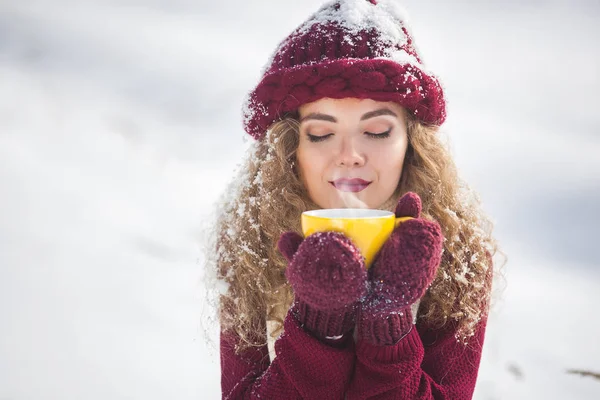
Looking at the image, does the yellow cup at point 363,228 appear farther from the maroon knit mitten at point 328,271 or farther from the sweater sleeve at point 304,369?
the sweater sleeve at point 304,369

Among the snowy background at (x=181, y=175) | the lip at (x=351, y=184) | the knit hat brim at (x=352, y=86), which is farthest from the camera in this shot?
the snowy background at (x=181, y=175)

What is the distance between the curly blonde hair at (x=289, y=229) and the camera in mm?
1518

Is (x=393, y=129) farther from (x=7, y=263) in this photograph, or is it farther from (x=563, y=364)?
(x=7, y=263)

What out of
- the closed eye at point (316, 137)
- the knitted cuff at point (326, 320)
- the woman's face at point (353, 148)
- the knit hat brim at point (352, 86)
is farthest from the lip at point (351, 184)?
the knitted cuff at point (326, 320)

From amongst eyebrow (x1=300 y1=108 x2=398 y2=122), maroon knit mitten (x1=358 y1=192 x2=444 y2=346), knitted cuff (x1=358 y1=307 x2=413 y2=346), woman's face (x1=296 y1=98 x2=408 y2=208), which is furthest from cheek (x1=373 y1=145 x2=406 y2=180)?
knitted cuff (x1=358 y1=307 x2=413 y2=346)

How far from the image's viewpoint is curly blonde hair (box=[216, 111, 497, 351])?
4.98ft

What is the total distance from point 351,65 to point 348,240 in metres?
0.57

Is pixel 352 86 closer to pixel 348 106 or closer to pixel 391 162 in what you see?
pixel 348 106

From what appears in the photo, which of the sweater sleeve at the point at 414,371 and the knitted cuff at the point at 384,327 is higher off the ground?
the knitted cuff at the point at 384,327

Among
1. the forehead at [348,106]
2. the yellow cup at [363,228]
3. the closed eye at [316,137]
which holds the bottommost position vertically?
the yellow cup at [363,228]

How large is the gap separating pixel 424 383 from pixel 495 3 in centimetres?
271

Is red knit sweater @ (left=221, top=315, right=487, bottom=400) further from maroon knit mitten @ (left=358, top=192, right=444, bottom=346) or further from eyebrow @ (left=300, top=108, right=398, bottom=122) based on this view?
eyebrow @ (left=300, top=108, right=398, bottom=122)

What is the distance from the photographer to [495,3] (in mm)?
3031

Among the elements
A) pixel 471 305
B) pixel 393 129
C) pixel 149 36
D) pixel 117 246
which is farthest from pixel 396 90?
pixel 149 36
